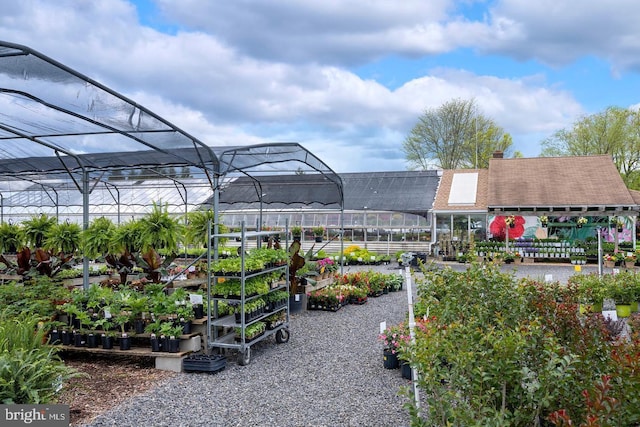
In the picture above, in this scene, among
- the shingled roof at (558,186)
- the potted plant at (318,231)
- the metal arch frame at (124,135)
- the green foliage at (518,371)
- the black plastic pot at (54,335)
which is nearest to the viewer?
the green foliage at (518,371)

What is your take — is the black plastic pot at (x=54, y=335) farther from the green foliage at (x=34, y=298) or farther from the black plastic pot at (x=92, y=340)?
the black plastic pot at (x=92, y=340)

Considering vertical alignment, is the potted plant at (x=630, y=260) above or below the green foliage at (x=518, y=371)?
below

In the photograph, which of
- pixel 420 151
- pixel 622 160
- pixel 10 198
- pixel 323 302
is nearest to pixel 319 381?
pixel 323 302

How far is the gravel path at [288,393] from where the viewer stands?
480 cm

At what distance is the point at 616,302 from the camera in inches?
390

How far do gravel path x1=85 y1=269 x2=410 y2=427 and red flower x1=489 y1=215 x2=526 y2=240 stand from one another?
15.7m

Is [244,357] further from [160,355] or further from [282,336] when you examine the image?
[282,336]

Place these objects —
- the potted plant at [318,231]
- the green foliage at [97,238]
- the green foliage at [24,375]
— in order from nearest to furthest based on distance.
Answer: the green foliage at [24,375]
the green foliage at [97,238]
the potted plant at [318,231]

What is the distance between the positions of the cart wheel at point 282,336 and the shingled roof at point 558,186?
15.6 metres

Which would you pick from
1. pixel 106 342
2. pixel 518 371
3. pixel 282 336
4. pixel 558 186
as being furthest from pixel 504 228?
pixel 518 371

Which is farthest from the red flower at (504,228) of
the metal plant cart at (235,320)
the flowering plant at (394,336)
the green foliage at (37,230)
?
the green foliage at (37,230)

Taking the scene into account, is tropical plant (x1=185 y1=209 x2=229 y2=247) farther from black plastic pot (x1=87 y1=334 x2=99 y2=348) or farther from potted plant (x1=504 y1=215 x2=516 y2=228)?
potted plant (x1=504 y1=215 x2=516 y2=228)

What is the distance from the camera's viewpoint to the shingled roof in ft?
68.5

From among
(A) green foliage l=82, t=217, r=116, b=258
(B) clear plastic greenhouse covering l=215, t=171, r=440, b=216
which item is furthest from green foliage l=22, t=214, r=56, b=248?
(B) clear plastic greenhouse covering l=215, t=171, r=440, b=216
